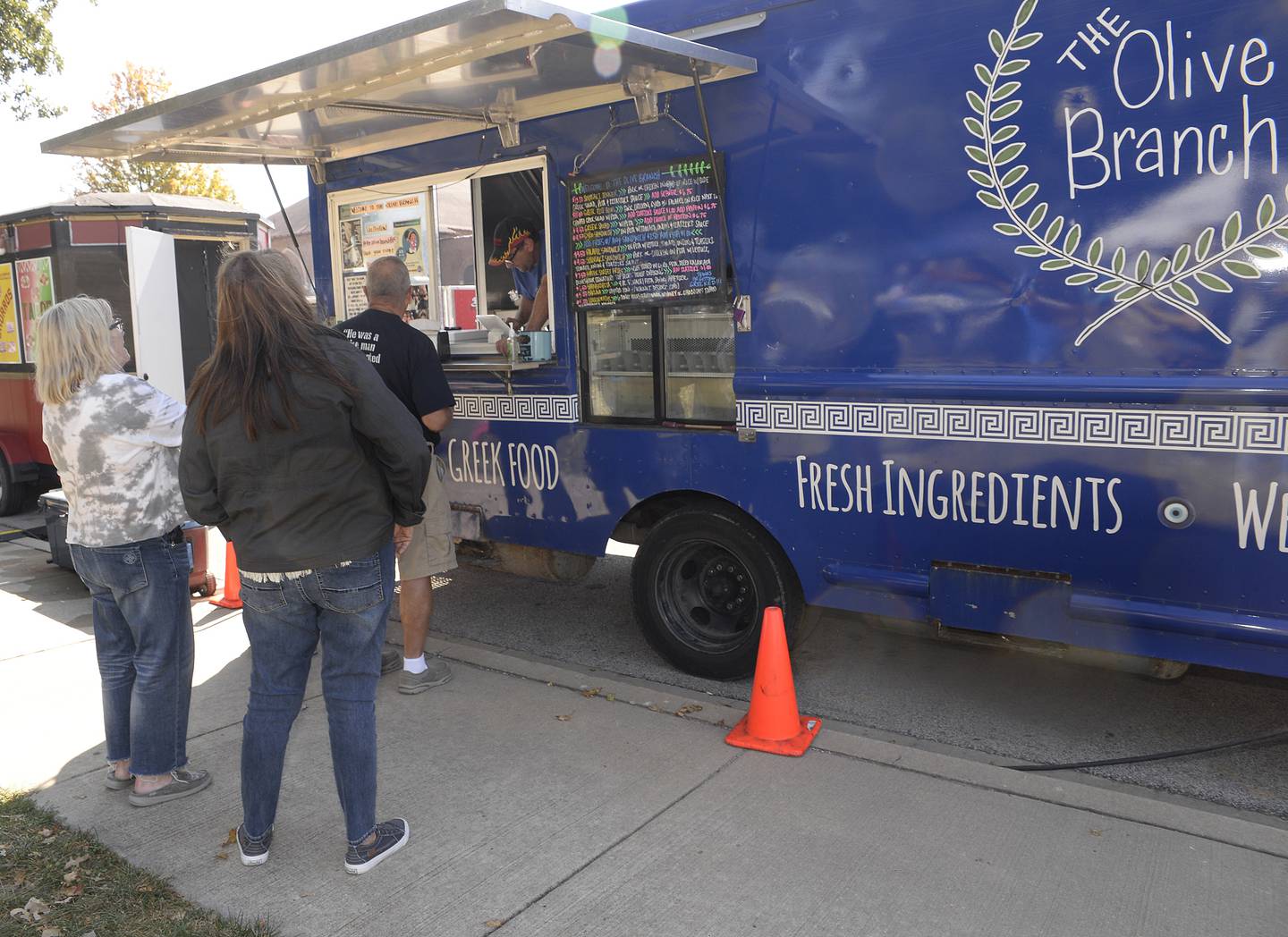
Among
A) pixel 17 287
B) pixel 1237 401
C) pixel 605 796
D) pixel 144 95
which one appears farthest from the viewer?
pixel 144 95

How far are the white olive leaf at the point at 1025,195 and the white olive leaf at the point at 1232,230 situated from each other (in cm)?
65

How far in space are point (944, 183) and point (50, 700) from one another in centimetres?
474

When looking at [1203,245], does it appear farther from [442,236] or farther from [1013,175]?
[442,236]

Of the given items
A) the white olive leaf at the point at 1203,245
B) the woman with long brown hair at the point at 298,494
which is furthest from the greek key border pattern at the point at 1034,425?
the woman with long brown hair at the point at 298,494

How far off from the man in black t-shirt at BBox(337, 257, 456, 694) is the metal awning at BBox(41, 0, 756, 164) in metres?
0.86

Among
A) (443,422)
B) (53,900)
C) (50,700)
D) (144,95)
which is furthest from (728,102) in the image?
(144,95)

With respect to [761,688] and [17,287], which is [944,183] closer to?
[761,688]

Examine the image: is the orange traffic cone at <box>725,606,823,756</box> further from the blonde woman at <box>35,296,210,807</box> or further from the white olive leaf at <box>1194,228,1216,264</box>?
the blonde woman at <box>35,296,210,807</box>

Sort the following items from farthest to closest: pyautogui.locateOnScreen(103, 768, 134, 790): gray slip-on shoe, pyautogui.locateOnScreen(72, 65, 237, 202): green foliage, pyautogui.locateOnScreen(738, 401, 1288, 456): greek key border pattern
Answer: pyautogui.locateOnScreen(72, 65, 237, 202): green foliage, pyautogui.locateOnScreen(103, 768, 134, 790): gray slip-on shoe, pyautogui.locateOnScreen(738, 401, 1288, 456): greek key border pattern

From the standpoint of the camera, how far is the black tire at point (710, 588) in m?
4.71

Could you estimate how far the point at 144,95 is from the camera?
24.3 metres

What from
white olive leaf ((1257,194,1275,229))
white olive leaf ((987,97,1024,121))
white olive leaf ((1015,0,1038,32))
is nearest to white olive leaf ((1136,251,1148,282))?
white olive leaf ((1257,194,1275,229))

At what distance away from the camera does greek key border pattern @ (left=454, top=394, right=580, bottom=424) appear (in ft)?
17.2

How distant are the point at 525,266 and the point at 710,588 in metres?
2.06
